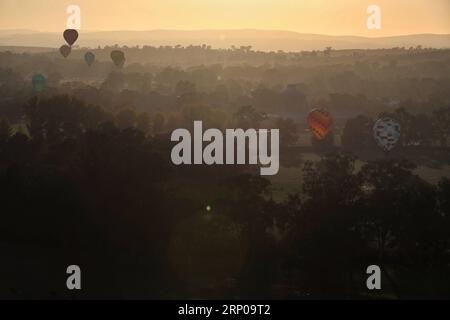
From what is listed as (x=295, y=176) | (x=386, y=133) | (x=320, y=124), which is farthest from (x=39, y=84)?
(x=295, y=176)

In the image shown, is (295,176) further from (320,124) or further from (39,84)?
(39,84)

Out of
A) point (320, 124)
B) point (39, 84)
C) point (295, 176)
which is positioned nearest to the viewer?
point (295, 176)

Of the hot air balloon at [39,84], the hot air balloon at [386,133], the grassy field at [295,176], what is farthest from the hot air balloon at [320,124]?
the hot air balloon at [39,84]

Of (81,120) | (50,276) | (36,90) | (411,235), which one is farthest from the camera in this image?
(36,90)

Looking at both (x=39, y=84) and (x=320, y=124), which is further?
(x=39, y=84)

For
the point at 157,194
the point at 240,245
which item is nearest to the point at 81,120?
the point at 157,194

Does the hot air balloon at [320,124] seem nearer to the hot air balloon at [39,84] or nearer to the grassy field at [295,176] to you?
the grassy field at [295,176]

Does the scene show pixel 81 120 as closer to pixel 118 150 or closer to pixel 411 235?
pixel 118 150
